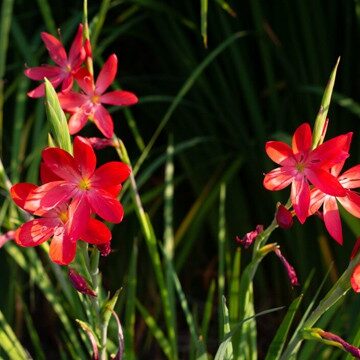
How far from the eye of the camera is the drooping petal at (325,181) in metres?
0.69

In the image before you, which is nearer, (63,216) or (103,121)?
(63,216)

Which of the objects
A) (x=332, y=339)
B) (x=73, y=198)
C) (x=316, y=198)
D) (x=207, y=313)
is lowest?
(x=207, y=313)

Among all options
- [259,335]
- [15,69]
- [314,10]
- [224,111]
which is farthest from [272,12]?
[259,335]

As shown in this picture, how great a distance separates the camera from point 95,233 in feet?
2.23

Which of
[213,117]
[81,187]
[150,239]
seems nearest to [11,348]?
[150,239]

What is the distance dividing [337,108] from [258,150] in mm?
208

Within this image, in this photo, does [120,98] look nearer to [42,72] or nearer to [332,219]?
[42,72]

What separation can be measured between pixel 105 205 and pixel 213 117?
100 cm

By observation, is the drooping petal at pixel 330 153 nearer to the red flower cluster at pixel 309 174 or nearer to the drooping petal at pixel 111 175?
the red flower cluster at pixel 309 174

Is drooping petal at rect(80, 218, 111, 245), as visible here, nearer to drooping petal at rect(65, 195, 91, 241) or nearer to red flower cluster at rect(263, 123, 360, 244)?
drooping petal at rect(65, 195, 91, 241)

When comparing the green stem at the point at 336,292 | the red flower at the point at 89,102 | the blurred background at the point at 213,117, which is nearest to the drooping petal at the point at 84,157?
the red flower at the point at 89,102

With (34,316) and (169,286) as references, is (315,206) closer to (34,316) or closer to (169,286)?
(169,286)

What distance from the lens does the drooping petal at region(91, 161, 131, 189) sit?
0.69 meters

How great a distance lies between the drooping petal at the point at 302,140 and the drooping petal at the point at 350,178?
0.07m
